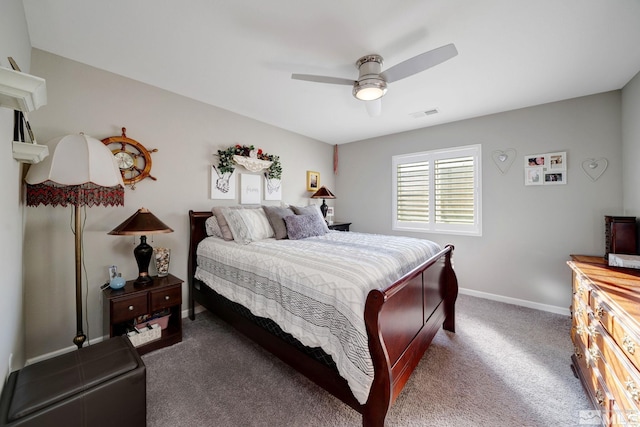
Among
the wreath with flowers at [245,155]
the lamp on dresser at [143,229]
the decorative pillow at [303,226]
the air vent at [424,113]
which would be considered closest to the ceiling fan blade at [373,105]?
the air vent at [424,113]

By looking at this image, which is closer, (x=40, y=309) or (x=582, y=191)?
(x=40, y=309)

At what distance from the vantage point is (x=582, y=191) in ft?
9.36

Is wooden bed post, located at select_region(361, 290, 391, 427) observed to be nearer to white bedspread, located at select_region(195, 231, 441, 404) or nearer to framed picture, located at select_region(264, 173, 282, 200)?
white bedspread, located at select_region(195, 231, 441, 404)

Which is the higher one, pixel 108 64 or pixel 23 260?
pixel 108 64

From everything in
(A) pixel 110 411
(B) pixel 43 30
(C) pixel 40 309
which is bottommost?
(A) pixel 110 411

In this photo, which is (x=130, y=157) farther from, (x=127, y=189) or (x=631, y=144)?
(x=631, y=144)

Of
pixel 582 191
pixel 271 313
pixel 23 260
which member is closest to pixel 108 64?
pixel 23 260

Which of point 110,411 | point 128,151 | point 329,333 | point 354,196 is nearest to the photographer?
point 110,411

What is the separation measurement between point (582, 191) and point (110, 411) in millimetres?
4633

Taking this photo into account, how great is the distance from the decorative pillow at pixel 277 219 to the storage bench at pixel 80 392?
67.5 inches

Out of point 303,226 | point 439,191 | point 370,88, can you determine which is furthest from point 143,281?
point 439,191

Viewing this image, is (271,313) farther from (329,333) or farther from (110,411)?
(110,411)

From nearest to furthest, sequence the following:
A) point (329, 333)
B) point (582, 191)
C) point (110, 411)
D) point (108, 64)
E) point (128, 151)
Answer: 1. point (110, 411)
2. point (329, 333)
3. point (108, 64)
4. point (128, 151)
5. point (582, 191)

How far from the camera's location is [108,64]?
2270 mm
